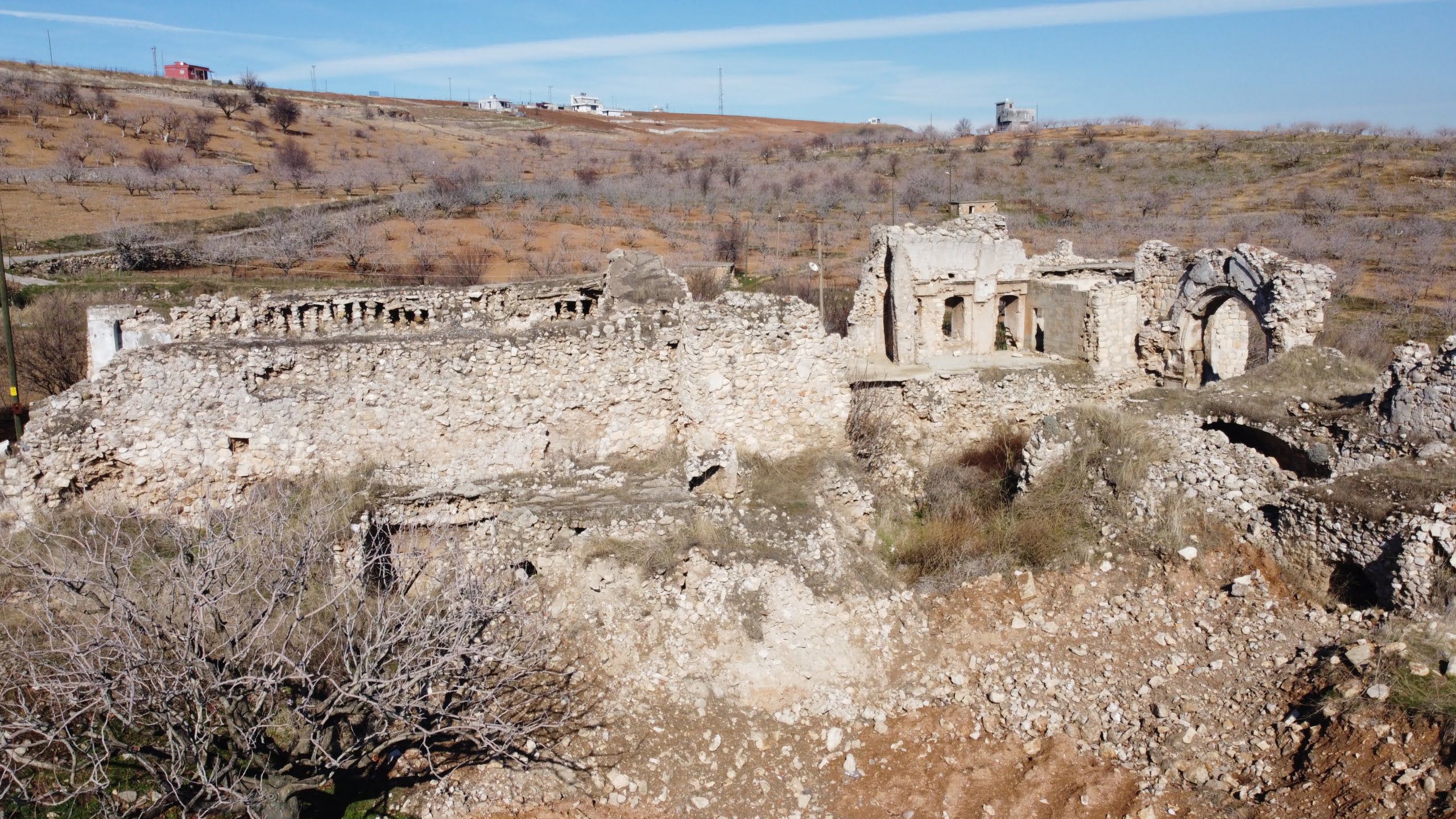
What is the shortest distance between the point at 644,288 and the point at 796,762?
6.95 meters

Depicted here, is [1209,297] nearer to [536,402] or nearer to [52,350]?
[536,402]

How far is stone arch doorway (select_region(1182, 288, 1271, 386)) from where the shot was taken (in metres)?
15.0

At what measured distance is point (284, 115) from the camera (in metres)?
59.2

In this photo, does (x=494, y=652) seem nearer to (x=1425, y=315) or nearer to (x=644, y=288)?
(x=644, y=288)

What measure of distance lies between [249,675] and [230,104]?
222ft

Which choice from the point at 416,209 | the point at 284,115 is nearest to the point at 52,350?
the point at 416,209

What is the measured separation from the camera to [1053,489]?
1006cm

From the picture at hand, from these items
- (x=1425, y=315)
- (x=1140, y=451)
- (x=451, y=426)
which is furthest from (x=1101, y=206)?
(x=451, y=426)

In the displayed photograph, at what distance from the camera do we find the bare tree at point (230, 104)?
197ft

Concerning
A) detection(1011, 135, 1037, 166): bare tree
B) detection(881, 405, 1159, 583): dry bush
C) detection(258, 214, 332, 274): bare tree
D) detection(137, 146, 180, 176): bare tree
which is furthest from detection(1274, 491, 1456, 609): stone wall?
detection(1011, 135, 1037, 166): bare tree

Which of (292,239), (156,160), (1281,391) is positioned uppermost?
(156,160)

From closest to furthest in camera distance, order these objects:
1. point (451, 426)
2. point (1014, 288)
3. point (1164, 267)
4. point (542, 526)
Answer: point (542, 526) → point (451, 426) → point (1164, 267) → point (1014, 288)

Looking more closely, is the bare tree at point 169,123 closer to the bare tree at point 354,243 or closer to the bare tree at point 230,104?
the bare tree at point 230,104

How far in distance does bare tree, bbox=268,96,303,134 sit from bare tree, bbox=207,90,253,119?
1944 mm
